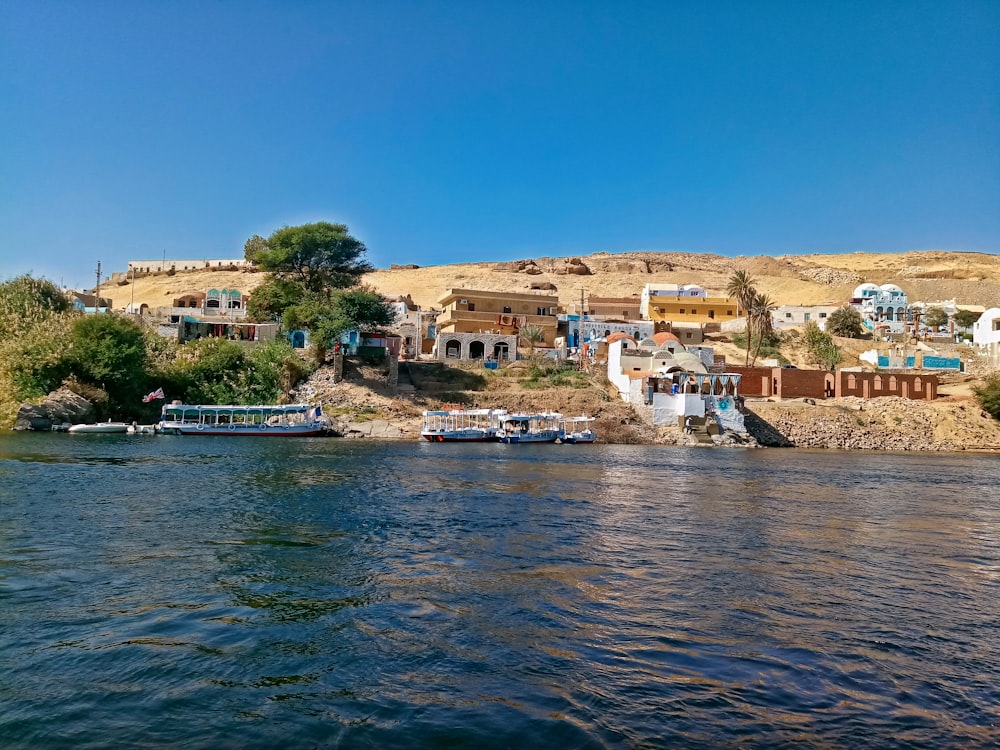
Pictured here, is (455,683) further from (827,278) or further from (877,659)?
(827,278)

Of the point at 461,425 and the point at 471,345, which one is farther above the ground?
the point at 471,345

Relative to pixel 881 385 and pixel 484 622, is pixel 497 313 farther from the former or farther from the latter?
pixel 484 622

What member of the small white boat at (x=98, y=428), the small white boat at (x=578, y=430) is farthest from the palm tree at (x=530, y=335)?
the small white boat at (x=98, y=428)

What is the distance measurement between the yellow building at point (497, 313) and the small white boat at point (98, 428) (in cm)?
3163

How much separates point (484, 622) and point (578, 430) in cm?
4238

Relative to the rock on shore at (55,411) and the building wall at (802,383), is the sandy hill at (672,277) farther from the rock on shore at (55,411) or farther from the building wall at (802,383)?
the rock on shore at (55,411)

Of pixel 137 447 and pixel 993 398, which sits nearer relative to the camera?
pixel 137 447

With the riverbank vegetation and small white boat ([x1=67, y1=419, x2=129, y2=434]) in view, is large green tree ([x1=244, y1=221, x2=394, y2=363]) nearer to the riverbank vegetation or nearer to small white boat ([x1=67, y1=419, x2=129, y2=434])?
the riverbank vegetation

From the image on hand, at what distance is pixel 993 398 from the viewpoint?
5600 centimetres

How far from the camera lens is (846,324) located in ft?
262

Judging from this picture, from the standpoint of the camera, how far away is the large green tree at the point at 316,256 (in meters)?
66.6

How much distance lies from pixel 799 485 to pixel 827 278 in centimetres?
11868

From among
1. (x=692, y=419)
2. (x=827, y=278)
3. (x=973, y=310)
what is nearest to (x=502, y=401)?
(x=692, y=419)

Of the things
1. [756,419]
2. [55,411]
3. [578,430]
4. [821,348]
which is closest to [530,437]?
[578,430]
